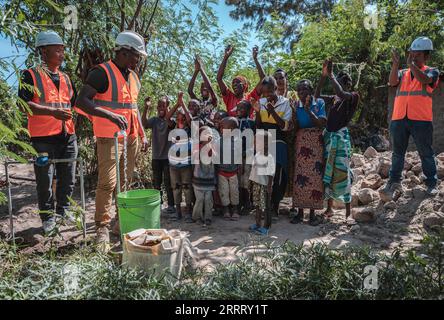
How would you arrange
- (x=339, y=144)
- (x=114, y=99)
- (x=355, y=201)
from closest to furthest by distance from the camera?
(x=114, y=99), (x=339, y=144), (x=355, y=201)

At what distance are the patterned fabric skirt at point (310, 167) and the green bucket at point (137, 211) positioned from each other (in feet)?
5.91

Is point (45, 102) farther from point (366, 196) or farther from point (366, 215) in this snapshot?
point (366, 196)

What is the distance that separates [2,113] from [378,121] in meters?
7.96

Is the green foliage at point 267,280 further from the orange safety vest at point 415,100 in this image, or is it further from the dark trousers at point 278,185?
the orange safety vest at point 415,100

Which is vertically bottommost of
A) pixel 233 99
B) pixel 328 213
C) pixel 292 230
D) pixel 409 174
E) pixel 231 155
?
pixel 292 230

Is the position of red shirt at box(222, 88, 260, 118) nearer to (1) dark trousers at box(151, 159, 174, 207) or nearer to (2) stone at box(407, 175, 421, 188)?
(1) dark trousers at box(151, 159, 174, 207)

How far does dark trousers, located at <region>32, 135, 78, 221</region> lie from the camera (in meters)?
4.00

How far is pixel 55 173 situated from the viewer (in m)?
4.32

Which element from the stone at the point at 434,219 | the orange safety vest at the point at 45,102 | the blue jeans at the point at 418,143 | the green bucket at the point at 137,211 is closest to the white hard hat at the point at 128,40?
the orange safety vest at the point at 45,102

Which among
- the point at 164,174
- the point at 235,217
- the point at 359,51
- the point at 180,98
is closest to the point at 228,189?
the point at 235,217

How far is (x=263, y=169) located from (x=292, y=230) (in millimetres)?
753

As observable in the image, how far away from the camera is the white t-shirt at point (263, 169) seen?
419cm

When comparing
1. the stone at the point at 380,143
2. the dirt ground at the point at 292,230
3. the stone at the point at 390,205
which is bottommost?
the dirt ground at the point at 292,230

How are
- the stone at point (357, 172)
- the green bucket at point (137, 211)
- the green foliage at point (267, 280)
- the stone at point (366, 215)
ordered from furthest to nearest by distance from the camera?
the stone at point (357, 172) < the stone at point (366, 215) < the green bucket at point (137, 211) < the green foliage at point (267, 280)
